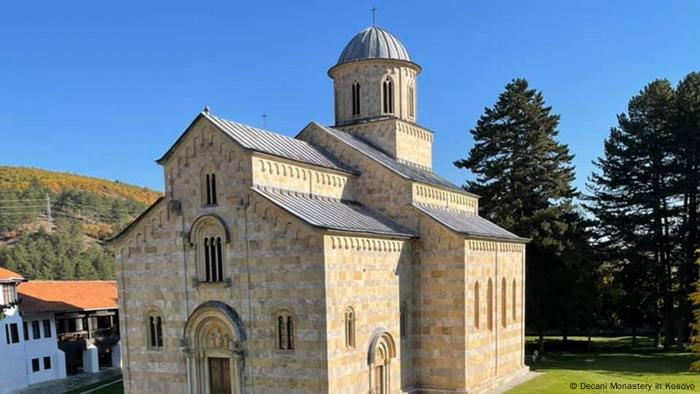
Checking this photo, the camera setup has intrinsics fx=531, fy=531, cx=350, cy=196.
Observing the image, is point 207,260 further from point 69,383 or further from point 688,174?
point 688,174

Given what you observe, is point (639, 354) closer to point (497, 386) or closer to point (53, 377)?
point (497, 386)

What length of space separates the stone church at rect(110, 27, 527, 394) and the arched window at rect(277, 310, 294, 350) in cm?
5

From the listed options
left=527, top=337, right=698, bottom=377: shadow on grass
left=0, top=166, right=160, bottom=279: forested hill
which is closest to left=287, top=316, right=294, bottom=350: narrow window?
left=527, top=337, right=698, bottom=377: shadow on grass

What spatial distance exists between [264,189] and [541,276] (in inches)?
921

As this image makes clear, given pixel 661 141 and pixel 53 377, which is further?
pixel 661 141

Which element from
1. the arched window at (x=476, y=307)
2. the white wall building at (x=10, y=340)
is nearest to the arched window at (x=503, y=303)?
the arched window at (x=476, y=307)

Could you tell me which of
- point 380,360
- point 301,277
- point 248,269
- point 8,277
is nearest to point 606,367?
point 380,360

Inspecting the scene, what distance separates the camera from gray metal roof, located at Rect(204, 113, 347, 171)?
59.8 feet

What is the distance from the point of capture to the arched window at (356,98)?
996 inches

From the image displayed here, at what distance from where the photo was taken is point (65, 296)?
35.6m

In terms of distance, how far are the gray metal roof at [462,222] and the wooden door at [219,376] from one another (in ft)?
30.1

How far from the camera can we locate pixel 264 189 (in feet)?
58.4

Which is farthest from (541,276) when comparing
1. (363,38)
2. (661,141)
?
(363,38)

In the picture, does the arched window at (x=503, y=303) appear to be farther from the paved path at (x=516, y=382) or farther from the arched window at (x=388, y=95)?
the arched window at (x=388, y=95)
